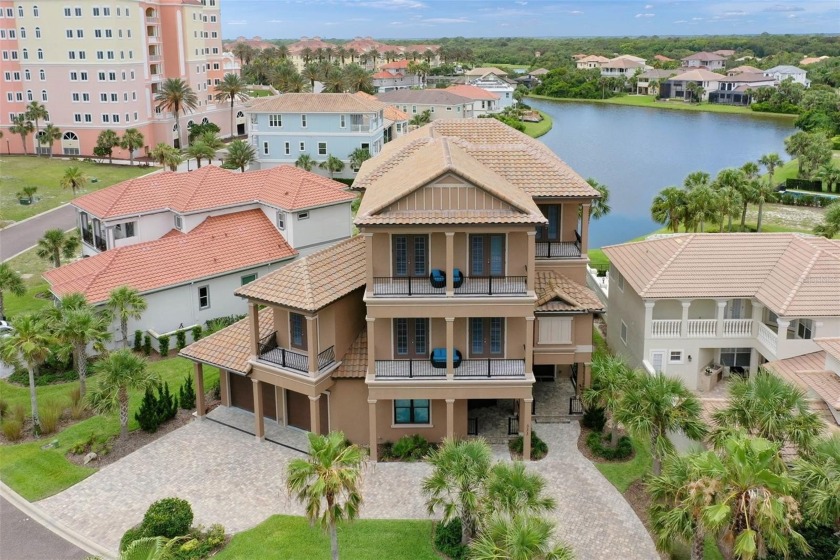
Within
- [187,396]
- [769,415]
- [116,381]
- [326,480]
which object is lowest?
[187,396]

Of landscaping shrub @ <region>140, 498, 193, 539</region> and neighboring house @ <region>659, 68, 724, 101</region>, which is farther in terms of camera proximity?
neighboring house @ <region>659, 68, 724, 101</region>

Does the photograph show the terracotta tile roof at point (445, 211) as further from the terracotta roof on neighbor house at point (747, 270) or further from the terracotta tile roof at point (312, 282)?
the terracotta roof on neighbor house at point (747, 270)

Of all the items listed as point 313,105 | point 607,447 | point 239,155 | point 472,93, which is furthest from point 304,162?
point 472,93

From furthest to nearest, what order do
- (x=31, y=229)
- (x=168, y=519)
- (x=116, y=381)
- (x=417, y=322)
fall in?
(x=31, y=229), (x=417, y=322), (x=116, y=381), (x=168, y=519)

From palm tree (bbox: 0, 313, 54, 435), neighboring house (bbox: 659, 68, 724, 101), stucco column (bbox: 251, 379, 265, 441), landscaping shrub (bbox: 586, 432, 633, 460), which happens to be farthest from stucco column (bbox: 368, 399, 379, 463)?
neighboring house (bbox: 659, 68, 724, 101)

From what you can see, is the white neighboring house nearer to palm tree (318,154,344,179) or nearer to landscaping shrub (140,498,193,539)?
landscaping shrub (140,498,193,539)

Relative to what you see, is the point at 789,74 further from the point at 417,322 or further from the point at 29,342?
the point at 29,342
